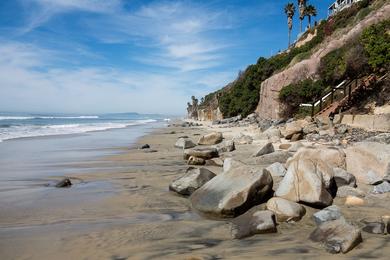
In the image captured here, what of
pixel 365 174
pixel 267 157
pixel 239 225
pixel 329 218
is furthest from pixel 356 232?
pixel 267 157

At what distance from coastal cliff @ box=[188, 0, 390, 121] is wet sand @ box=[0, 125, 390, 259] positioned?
59.8 ft

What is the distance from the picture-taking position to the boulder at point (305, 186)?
6.08 metres

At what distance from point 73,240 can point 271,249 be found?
2608 millimetres

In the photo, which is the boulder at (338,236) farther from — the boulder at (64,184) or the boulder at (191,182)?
the boulder at (64,184)

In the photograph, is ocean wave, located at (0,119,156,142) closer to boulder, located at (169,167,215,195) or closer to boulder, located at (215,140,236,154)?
boulder, located at (215,140,236,154)

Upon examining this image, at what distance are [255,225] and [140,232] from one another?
162 cm

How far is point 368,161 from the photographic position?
7.84m

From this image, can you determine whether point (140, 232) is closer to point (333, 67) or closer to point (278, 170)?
point (278, 170)

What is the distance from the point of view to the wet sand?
4582mm

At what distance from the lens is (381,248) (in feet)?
14.3

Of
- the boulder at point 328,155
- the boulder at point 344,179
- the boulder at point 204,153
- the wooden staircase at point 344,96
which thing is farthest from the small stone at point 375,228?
the wooden staircase at point 344,96

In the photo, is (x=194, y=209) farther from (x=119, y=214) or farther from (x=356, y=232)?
(x=356, y=232)

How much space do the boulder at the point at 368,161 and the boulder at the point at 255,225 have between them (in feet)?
10.5

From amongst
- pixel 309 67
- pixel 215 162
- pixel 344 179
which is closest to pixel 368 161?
pixel 344 179
